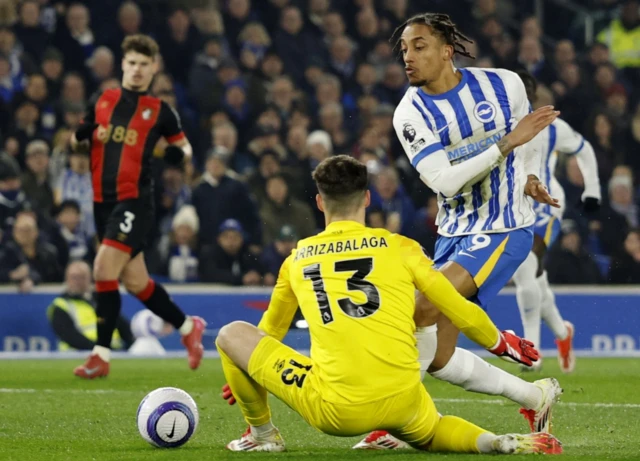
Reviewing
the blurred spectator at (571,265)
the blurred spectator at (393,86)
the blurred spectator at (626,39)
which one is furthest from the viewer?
the blurred spectator at (626,39)

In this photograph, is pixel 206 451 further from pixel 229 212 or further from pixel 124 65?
pixel 229 212

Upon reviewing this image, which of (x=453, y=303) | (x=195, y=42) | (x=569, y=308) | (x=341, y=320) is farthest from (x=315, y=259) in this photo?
(x=195, y=42)

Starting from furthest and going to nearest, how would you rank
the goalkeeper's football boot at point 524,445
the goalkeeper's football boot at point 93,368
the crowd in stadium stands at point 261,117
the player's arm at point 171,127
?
1. the crowd in stadium stands at point 261,117
2. the player's arm at point 171,127
3. the goalkeeper's football boot at point 93,368
4. the goalkeeper's football boot at point 524,445

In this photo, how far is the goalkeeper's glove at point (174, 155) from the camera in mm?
8875

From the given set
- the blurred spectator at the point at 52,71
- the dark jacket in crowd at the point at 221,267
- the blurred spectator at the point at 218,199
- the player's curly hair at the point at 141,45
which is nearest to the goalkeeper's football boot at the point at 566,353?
the player's curly hair at the point at 141,45

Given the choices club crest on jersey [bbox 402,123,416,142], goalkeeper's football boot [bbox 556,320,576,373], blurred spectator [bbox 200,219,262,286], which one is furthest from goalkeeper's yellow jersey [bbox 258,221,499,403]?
blurred spectator [bbox 200,219,262,286]

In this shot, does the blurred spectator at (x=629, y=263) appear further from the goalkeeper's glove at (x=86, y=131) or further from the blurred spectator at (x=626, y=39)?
the goalkeeper's glove at (x=86, y=131)

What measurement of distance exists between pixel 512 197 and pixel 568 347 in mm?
3895

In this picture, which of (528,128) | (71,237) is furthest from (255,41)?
(528,128)

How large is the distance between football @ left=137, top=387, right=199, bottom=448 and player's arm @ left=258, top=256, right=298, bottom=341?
21.7 inches

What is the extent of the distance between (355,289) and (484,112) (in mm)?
1500

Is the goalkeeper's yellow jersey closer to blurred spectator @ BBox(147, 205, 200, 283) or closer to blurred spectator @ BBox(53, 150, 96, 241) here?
blurred spectator @ BBox(147, 205, 200, 283)

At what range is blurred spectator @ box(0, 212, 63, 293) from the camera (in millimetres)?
11883

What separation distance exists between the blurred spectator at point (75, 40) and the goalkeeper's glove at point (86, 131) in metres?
5.33
